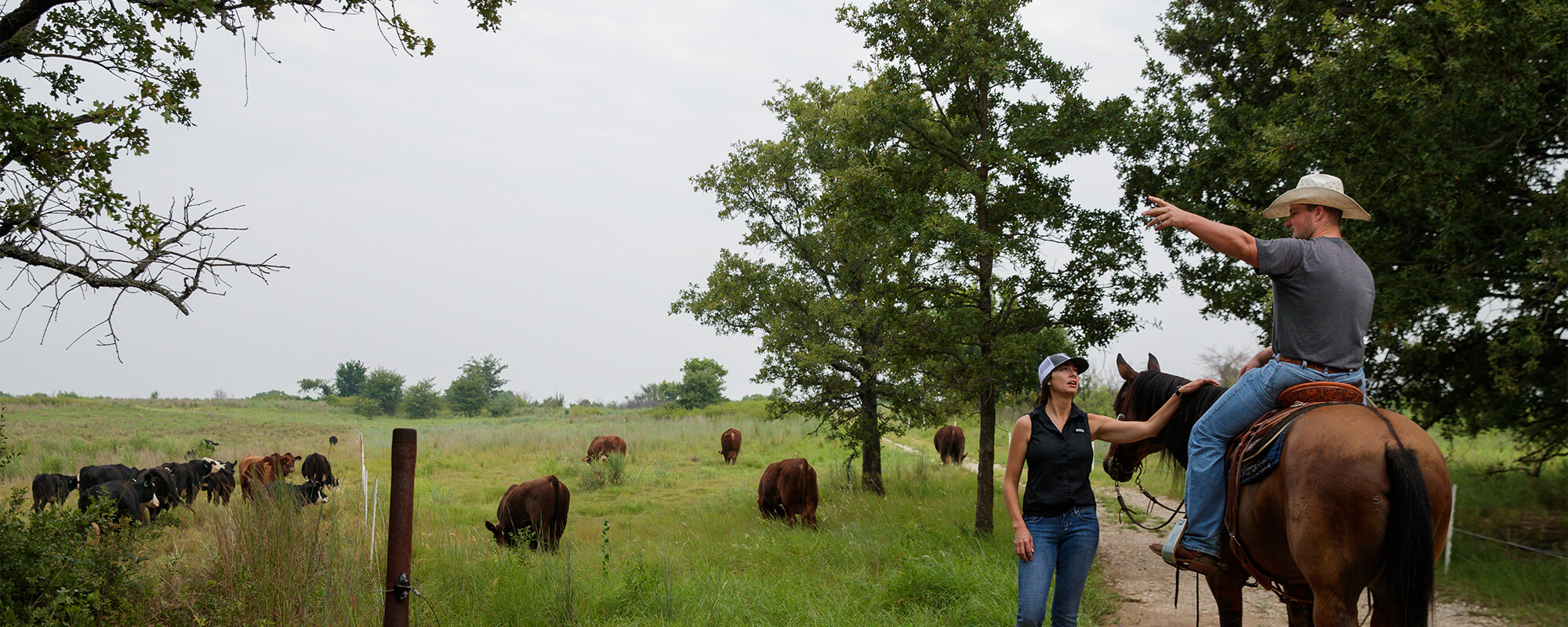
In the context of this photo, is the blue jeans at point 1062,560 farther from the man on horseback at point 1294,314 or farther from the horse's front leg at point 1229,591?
the horse's front leg at point 1229,591

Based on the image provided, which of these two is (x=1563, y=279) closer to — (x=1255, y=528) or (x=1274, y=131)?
(x=1274, y=131)

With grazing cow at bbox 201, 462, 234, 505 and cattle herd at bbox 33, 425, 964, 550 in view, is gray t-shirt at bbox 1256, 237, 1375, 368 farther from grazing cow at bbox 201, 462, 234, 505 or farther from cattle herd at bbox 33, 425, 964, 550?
grazing cow at bbox 201, 462, 234, 505

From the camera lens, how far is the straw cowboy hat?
4.10 metres

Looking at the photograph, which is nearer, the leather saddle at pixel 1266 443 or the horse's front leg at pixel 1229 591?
the leather saddle at pixel 1266 443

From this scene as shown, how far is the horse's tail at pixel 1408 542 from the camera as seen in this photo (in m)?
3.52

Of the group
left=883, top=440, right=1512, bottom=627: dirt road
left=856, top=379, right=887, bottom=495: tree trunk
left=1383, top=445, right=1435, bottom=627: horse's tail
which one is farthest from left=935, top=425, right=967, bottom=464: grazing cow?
left=1383, top=445, right=1435, bottom=627: horse's tail

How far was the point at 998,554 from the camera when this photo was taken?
9.43m

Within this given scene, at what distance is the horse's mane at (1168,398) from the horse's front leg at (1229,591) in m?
0.82

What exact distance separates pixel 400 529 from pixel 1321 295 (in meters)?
5.05

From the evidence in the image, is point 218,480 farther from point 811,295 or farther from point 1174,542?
point 1174,542

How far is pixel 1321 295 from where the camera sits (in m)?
4.00

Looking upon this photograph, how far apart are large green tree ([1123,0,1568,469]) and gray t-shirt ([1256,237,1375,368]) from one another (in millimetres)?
4544

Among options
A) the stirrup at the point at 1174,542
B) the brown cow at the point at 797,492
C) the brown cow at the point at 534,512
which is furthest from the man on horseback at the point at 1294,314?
the brown cow at the point at 534,512

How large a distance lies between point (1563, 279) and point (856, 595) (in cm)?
677
